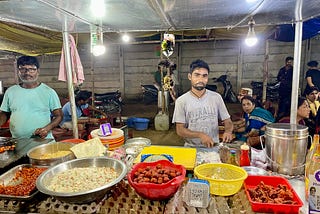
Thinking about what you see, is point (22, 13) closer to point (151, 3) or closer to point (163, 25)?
point (151, 3)

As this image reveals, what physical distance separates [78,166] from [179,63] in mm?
9093

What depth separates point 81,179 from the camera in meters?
1.44

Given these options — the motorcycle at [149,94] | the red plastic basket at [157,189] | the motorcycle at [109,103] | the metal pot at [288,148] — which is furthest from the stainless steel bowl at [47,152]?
the motorcycle at [149,94]

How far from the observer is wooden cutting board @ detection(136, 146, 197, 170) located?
1717 mm

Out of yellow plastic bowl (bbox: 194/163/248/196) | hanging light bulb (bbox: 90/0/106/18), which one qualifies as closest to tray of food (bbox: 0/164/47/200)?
yellow plastic bowl (bbox: 194/163/248/196)

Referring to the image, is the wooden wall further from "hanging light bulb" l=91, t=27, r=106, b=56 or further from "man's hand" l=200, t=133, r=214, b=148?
"man's hand" l=200, t=133, r=214, b=148

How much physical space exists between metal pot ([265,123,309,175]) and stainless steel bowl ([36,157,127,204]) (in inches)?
43.9

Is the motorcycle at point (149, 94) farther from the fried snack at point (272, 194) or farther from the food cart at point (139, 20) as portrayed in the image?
the fried snack at point (272, 194)

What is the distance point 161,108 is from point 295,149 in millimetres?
5863

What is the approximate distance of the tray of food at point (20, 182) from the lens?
1346 millimetres

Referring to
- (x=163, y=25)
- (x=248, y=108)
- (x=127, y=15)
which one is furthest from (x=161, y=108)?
(x=127, y=15)

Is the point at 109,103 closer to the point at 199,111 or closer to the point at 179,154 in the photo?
the point at 199,111

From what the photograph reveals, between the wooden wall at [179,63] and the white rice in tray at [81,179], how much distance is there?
341 inches

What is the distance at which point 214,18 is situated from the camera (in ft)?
8.88
